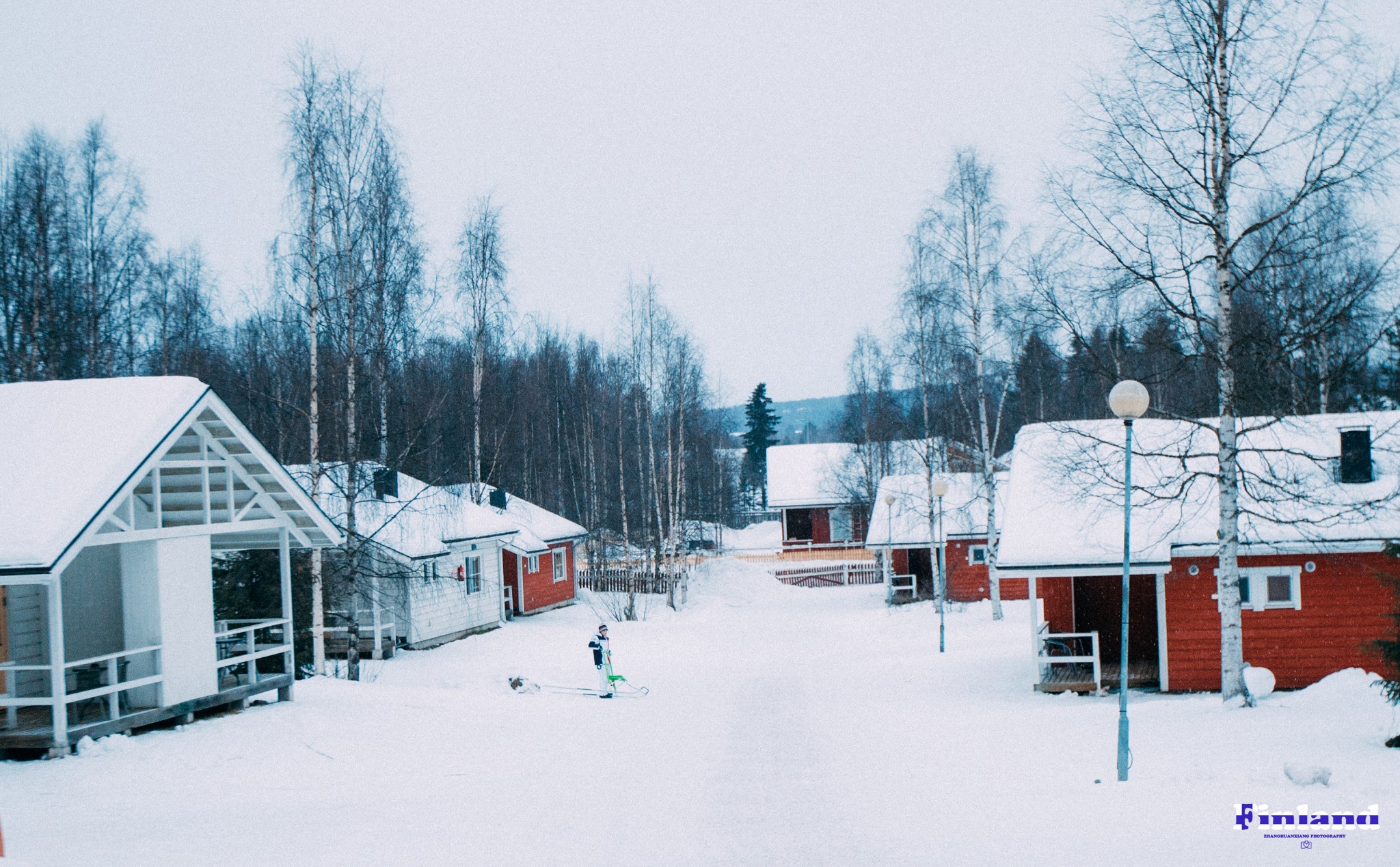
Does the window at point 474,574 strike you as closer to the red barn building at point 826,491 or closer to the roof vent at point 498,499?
the roof vent at point 498,499

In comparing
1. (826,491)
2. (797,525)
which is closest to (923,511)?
(826,491)

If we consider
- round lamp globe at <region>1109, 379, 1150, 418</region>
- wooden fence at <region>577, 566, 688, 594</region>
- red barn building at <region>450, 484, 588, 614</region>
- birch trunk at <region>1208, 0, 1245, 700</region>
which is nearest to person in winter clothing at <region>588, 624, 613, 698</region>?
birch trunk at <region>1208, 0, 1245, 700</region>

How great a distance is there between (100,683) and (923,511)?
27296mm

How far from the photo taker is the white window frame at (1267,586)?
48.5ft

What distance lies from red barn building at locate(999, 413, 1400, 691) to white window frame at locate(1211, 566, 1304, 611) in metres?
0.02

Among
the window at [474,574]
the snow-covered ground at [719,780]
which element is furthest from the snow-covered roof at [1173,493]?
the window at [474,574]

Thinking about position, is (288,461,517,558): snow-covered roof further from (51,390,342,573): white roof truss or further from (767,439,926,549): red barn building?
(767,439,926,549): red barn building

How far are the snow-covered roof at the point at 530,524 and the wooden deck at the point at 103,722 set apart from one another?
1542 centimetres

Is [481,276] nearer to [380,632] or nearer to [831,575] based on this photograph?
[380,632]

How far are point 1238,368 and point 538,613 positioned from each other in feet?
81.5

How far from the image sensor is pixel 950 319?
27453 mm

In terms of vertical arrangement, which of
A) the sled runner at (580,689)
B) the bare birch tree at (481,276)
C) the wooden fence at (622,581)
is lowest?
the wooden fence at (622,581)

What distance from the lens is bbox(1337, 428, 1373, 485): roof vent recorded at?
16203 mm

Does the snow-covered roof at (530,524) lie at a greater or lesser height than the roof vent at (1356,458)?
lesser
